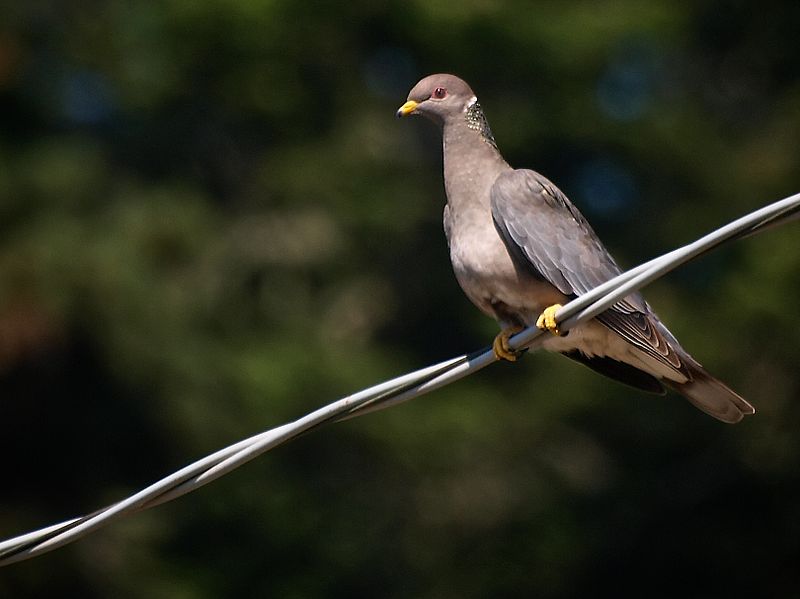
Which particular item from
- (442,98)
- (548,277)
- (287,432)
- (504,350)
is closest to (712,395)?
(548,277)

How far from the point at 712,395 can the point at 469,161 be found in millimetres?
1138

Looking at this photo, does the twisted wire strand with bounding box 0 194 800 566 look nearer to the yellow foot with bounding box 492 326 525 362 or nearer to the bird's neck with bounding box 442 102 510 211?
the yellow foot with bounding box 492 326 525 362

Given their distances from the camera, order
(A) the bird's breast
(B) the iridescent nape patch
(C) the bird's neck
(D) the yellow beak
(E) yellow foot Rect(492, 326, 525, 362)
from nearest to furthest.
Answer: (E) yellow foot Rect(492, 326, 525, 362)
(A) the bird's breast
(C) the bird's neck
(B) the iridescent nape patch
(D) the yellow beak

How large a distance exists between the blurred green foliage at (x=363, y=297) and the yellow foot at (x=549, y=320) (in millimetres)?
6856

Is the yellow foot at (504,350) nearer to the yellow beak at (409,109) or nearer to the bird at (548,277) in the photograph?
the bird at (548,277)

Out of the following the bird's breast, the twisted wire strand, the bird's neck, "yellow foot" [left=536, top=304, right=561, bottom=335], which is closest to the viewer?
the twisted wire strand

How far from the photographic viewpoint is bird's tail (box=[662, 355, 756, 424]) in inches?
177

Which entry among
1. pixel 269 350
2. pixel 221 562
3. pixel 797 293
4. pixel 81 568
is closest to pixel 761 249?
pixel 797 293

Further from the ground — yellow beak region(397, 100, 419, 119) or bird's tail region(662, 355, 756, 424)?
yellow beak region(397, 100, 419, 119)

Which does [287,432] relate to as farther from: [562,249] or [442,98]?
[442,98]

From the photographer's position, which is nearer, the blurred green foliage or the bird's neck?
the bird's neck

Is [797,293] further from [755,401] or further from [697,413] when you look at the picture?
[697,413]

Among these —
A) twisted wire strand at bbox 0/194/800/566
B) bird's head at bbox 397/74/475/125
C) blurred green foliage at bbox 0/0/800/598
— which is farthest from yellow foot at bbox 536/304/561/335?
blurred green foliage at bbox 0/0/800/598

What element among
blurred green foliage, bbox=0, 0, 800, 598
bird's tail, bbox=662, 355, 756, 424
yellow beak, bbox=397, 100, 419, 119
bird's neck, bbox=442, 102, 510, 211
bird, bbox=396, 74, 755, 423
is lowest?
blurred green foliage, bbox=0, 0, 800, 598
